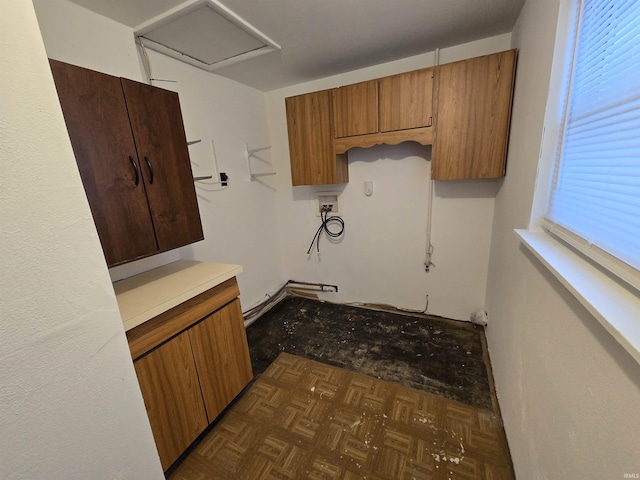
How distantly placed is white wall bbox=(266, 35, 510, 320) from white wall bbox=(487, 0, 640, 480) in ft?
1.25

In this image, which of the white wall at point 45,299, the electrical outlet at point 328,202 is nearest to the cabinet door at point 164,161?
the white wall at point 45,299

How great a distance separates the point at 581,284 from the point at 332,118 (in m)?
2.07

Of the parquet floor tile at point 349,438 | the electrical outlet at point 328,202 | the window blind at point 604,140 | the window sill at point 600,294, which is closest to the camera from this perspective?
the window sill at point 600,294

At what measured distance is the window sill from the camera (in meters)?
0.48

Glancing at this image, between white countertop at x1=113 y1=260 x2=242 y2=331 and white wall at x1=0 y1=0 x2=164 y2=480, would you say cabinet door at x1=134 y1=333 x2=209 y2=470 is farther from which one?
white wall at x1=0 y1=0 x2=164 y2=480

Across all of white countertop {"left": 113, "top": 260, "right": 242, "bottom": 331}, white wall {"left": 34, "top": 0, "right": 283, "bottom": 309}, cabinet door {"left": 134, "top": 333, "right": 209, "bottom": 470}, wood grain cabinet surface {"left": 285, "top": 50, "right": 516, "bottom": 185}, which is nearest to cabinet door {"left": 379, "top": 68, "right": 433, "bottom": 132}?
wood grain cabinet surface {"left": 285, "top": 50, "right": 516, "bottom": 185}

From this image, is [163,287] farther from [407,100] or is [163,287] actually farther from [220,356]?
[407,100]

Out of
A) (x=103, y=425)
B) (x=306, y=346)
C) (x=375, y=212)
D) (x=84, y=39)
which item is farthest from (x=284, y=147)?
(x=103, y=425)

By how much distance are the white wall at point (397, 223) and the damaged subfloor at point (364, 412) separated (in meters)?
0.39

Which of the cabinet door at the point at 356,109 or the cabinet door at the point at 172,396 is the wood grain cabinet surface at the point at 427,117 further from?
the cabinet door at the point at 172,396

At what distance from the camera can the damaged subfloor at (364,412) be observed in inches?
50.8

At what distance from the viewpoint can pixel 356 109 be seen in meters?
2.14

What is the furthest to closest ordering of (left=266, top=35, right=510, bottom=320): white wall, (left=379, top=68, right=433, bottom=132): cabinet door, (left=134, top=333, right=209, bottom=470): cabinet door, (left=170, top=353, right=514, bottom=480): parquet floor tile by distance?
(left=266, top=35, right=510, bottom=320): white wall, (left=379, top=68, right=433, bottom=132): cabinet door, (left=170, top=353, right=514, bottom=480): parquet floor tile, (left=134, top=333, right=209, bottom=470): cabinet door

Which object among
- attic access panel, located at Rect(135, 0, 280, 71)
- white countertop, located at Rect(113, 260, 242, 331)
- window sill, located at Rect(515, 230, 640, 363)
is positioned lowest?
white countertop, located at Rect(113, 260, 242, 331)
